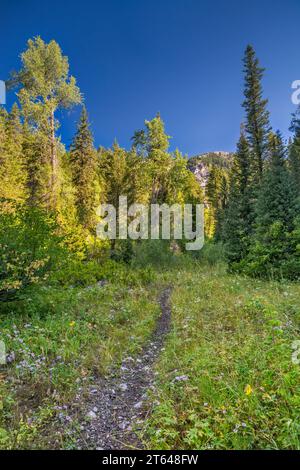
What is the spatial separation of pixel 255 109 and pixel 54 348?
27832 millimetres

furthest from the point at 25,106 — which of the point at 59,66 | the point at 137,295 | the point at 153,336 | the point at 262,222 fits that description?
the point at 153,336

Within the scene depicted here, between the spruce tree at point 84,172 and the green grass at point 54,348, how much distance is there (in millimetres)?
16409

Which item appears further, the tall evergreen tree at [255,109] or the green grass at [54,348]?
the tall evergreen tree at [255,109]

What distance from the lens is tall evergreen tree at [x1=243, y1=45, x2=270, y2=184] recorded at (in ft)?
83.3

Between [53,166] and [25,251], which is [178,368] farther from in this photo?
[53,166]

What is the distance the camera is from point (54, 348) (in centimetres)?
621

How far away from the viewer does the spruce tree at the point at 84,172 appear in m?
27.4

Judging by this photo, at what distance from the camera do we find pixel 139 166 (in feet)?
112

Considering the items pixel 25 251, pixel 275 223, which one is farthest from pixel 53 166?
pixel 275 223

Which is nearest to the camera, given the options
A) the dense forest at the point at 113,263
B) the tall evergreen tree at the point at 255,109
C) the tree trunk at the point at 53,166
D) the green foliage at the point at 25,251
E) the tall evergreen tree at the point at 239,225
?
the dense forest at the point at 113,263

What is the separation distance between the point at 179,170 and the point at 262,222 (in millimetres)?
19287

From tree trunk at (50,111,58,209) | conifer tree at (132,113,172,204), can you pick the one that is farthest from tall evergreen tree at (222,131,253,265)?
conifer tree at (132,113,172,204)

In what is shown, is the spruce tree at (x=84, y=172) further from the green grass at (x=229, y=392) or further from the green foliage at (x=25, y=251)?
the green grass at (x=229, y=392)

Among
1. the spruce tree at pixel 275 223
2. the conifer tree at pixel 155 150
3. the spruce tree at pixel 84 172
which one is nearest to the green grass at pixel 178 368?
the spruce tree at pixel 275 223
